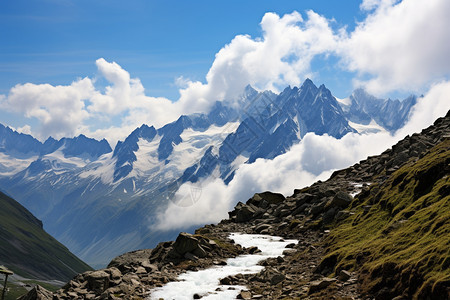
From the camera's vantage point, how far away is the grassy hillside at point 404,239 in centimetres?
2408

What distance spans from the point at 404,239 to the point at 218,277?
69.7 ft

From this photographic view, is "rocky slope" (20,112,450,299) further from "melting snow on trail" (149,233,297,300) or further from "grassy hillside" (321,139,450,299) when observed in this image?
"melting snow on trail" (149,233,297,300)

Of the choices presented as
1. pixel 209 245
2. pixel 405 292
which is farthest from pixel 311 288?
pixel 209 245

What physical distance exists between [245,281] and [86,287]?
1733 cm

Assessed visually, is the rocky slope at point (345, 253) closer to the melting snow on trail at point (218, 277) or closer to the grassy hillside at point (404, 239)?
the grassy hillside at point (404, 239)

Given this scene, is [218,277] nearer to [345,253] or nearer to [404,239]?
[345,253]

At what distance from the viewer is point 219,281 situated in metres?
41.6

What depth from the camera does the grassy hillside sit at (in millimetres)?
24078

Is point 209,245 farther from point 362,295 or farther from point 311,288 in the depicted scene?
point 362,295

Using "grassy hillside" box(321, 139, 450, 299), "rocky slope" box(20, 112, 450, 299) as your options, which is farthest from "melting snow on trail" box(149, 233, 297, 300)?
"grassy hillside" box(321, 139, 450, 299)

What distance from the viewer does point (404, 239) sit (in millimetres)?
31703

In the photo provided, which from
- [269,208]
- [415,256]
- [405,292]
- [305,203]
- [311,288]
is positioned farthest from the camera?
[269,208]

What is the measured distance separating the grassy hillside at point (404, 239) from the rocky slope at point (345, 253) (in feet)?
0.22

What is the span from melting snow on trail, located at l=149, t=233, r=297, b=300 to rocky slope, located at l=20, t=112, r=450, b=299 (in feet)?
5.28
